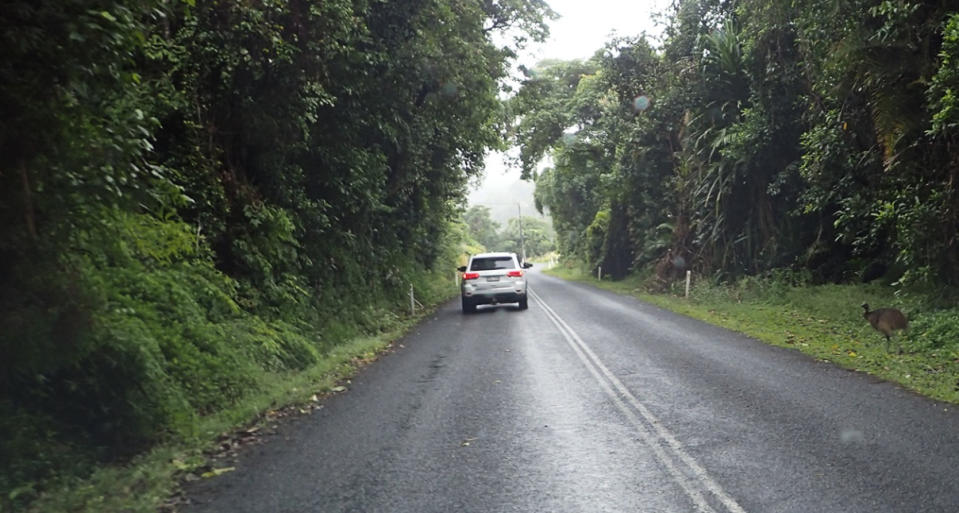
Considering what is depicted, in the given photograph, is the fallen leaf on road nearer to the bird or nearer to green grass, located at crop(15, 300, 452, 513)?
green grass, located at crop(15, 300, 452, 513)

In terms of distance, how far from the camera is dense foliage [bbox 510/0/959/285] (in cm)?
1204

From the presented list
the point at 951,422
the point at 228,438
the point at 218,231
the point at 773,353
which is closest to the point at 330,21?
the point at 218,231

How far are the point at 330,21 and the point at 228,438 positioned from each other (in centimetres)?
726

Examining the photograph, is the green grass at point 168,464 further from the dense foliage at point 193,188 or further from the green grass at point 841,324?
the green grass at point 841,324

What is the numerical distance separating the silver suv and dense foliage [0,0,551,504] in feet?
8.08

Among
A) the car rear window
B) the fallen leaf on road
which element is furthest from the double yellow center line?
the car rear window

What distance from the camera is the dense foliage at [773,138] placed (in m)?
12.0

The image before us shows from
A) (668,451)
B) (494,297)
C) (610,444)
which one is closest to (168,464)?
(610,444)

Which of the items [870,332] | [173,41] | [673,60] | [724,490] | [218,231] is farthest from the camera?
[673,60]

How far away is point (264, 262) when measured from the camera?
462 inches

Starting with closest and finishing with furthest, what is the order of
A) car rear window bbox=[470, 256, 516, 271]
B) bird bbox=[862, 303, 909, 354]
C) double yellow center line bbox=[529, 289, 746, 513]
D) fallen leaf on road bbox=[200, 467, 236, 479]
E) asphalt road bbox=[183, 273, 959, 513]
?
1. double yellow center line bbox=[529, 289, 746, 513]
2. asphalt road bbox=[183, 273, 959, 513]
3. fallen leaf on road bbox=[200, 467, 236, 479]
4. bird bbox=[862, 303, 909, 354]
5. car rear window bbox=[470, 256, 516, 271]

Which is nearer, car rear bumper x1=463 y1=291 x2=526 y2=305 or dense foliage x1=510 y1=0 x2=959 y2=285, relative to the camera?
dense foliage x1=510 y1=0 x2=959 y2=285

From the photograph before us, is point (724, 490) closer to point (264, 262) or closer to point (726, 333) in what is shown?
point (264, 262)

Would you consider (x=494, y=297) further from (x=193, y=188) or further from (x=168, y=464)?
(x=168, y=464)
